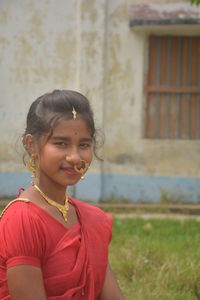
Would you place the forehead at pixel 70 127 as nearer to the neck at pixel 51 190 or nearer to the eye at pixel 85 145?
the eye at pixel 85 145

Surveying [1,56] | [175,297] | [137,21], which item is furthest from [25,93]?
[175,297]

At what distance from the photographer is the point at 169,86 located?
7984 mm

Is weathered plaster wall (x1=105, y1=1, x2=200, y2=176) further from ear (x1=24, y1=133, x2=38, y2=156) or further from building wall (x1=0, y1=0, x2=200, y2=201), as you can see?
ear (x1=24, y1=133, x2=38, y2=156)

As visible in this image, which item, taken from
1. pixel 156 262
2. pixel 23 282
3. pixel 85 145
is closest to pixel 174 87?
pixel 156 262

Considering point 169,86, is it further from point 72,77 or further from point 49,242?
point 49,242

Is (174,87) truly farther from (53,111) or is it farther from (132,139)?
(53,111)

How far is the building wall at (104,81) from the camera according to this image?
7.95m

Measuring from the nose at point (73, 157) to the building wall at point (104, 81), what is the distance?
5.76 m

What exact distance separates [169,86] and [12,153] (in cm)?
236

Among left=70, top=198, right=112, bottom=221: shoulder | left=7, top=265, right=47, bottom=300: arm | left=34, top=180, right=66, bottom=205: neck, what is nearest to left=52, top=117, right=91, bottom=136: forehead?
left=34, top=180, right=66, bottom=205: neck

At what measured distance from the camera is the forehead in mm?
2141

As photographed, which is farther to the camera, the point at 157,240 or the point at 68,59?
the point at 68,59

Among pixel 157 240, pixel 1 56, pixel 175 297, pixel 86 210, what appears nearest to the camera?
pixel 86 210

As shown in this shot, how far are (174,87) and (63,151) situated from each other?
5998mm
